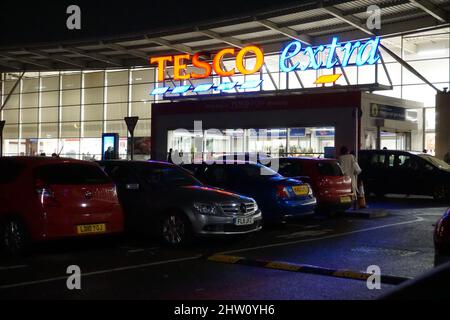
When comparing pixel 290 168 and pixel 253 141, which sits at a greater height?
pixel 253 141

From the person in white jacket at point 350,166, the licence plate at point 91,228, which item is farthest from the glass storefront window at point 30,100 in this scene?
the licence plate at point 91,228

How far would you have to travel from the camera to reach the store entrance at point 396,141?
2359 centimetres

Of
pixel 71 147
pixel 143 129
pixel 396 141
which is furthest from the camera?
pixel 71 147

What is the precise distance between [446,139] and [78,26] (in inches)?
728

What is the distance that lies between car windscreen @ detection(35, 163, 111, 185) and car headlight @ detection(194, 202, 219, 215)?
4.97ft

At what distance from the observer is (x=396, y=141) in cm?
2394

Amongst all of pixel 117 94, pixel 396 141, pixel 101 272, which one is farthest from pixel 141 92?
pixel 101 272

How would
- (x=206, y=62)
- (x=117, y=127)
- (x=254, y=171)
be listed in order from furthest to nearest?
(x=117, y=127) < (x=206, y=62) < (x=254, y=171)

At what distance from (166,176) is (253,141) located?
46.6 ft

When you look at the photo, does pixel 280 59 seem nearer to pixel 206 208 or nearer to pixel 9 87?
pixel 206 208

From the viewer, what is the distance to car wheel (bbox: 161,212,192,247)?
29.1 feet

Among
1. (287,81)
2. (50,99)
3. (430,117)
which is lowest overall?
(430,117)

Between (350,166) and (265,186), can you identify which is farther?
(350,166)
